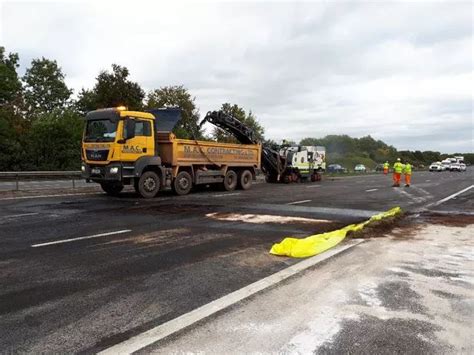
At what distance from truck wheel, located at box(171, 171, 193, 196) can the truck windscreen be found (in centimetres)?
338

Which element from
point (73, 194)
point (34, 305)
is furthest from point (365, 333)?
point (73, 194)

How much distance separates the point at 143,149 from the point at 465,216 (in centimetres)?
1067

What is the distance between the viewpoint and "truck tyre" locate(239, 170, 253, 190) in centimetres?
2261

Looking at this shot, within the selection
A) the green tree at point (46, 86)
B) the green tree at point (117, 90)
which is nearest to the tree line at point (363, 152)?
the green tree at point (46, 86)

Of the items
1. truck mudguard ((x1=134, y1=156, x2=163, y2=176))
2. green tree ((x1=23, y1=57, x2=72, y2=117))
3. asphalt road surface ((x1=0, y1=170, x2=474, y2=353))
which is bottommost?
asphalt road surface ((x1=0, y1=170, x2=474, y2=353))

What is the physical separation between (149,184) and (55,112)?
23608 mm

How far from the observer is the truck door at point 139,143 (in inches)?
646

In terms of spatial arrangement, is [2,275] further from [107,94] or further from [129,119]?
[107,94]

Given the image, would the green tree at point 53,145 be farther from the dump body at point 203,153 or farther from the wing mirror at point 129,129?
the wing mirror at point 129,129

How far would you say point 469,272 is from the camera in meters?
6.24

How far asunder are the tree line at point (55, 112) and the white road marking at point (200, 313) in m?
13.7

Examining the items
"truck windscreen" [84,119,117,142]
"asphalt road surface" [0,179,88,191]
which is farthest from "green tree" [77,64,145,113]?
"truck windscreen" [84,119,117,142]

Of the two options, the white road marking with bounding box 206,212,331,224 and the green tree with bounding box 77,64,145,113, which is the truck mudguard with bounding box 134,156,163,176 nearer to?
the white road marking with bounding box 206,212,331,224

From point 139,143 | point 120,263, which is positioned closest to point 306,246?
point 120,263
